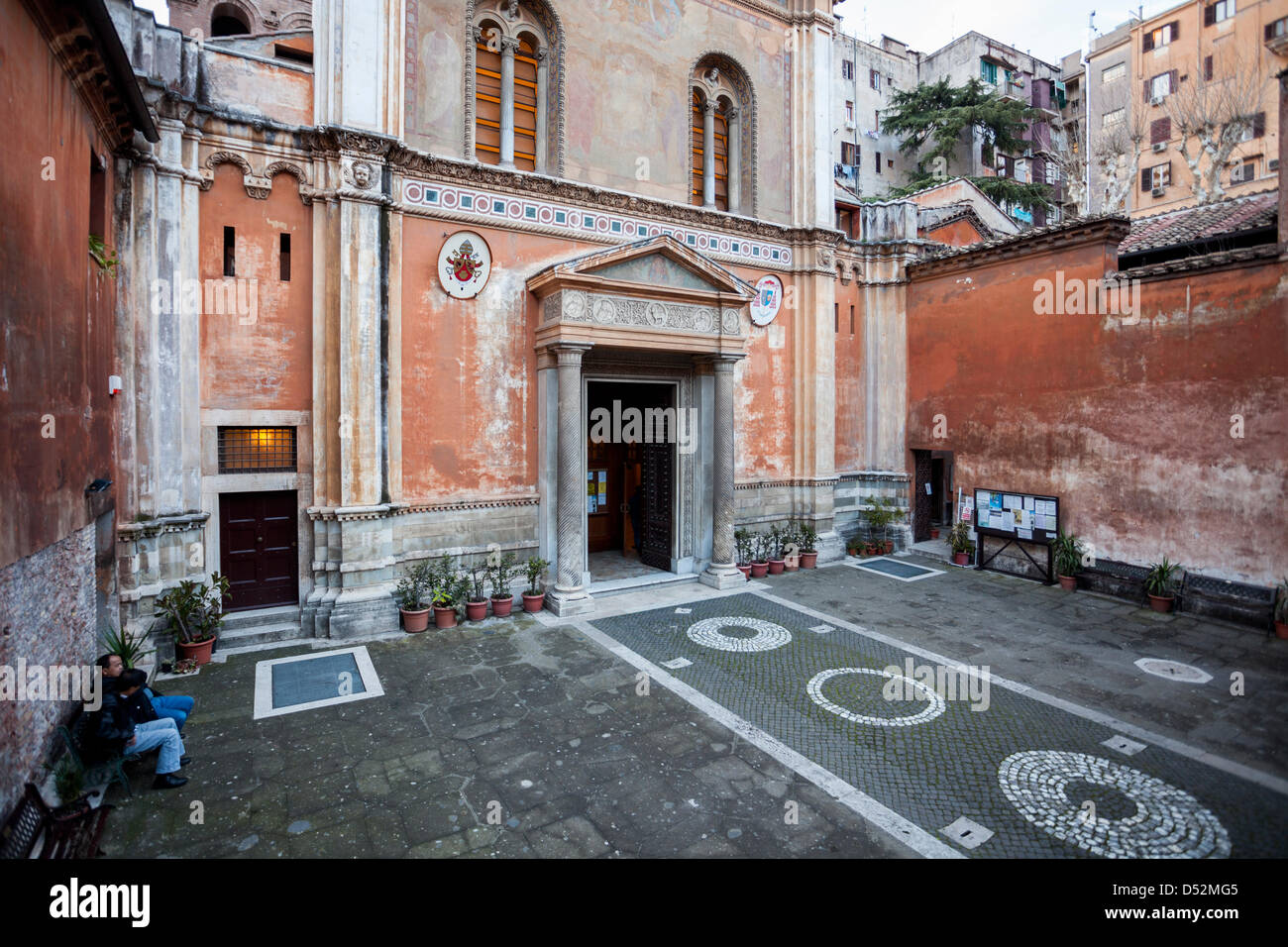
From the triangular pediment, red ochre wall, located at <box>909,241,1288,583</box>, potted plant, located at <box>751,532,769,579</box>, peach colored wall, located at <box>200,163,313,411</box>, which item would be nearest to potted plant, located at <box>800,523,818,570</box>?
potted plant, located at <box>751,532,769,579</box>

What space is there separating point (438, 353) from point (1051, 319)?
12.2 metres

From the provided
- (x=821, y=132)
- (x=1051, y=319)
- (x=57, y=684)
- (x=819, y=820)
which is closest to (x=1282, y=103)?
(x=1051, y=319)

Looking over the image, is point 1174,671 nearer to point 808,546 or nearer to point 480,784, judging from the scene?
point 808,546

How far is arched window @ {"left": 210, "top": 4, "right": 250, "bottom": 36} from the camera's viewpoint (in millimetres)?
16672

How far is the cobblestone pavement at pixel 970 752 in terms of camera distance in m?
5.40

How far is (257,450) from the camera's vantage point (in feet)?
33.2

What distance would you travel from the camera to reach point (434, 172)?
36.1ft

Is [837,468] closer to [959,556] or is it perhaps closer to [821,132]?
[959,556]

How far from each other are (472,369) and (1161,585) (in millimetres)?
12772

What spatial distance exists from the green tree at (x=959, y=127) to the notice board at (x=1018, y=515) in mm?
20493

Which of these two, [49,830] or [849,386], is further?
[849,386]

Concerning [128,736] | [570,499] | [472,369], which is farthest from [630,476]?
[128,736]

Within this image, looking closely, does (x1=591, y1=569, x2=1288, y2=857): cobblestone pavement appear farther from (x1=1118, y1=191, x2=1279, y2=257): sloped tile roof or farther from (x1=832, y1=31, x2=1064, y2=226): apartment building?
(x1=832, y1=31, x2=1064, y2=226): apartment building

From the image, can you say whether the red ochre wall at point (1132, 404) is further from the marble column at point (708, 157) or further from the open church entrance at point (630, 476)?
the open church entrance at point (630, 476)
